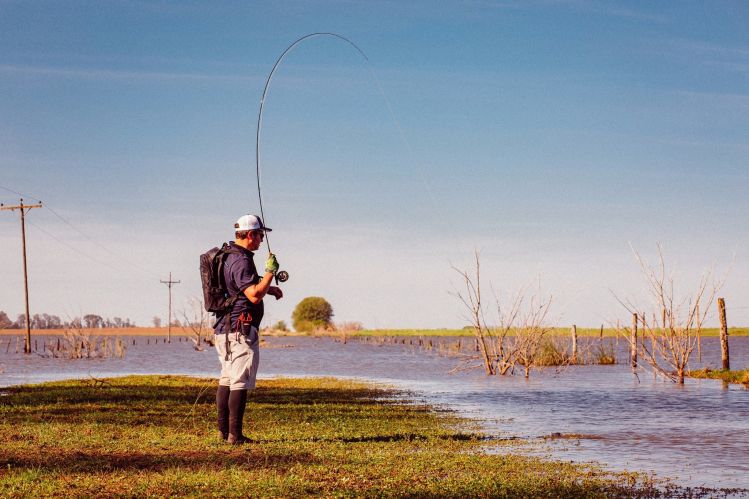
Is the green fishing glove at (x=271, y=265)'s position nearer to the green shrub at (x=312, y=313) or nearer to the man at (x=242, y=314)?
the man at (x=242, y=314)

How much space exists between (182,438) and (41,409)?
5940 millimetres

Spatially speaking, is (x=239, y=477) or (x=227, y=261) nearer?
(x=239, y=477)

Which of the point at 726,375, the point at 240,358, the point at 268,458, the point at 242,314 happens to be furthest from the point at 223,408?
the point at 726,375

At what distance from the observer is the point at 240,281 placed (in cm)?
999

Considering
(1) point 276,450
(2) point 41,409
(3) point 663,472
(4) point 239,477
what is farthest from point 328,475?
(2) point 41,409

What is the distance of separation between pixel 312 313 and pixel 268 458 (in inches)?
6328

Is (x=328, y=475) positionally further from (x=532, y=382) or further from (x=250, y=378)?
(x=532, y=382)

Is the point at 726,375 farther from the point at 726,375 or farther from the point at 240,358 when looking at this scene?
the point at 240,358

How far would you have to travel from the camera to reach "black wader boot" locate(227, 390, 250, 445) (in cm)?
1012

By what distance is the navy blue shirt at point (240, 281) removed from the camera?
9992mm

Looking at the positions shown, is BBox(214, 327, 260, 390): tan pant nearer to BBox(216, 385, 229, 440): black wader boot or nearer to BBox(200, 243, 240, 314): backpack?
BBox(216, 385, 229, 440): black wader boot

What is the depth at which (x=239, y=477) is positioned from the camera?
8375 mm

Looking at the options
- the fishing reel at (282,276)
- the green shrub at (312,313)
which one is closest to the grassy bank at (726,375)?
the fishing reel at (282,276)

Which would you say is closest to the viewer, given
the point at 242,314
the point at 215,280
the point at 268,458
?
the point at 268,458
